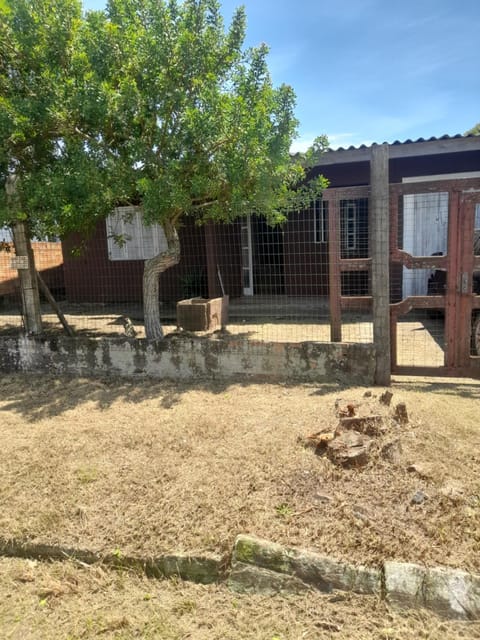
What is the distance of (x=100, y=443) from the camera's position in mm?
3525

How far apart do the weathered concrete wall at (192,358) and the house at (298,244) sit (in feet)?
7.75

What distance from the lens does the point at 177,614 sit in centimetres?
214

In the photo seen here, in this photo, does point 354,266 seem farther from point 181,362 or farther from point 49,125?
point 49,125

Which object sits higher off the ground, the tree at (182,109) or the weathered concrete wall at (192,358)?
the tree at (182,109)

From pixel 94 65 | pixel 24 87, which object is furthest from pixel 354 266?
pixel 24 87

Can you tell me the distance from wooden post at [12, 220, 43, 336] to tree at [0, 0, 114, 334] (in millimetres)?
377

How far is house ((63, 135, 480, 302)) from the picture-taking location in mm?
8281

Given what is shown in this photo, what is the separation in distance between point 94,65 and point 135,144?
91cm

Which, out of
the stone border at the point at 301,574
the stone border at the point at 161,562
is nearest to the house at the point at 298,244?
the stone border at the point at 161,562

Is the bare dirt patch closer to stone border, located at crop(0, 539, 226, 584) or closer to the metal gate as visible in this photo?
stone border, located at crop(0, 539, 226, 584)

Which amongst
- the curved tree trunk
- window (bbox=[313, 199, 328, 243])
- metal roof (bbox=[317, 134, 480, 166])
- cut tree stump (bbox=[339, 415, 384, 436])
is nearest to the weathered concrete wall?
the curved tree trunk

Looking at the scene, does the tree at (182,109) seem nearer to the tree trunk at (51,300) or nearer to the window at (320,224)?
the tree trunk at (51,300)

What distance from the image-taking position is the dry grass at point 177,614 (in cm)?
196

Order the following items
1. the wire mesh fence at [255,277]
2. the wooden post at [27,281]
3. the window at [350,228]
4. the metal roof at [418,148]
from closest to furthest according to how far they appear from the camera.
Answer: the wooden post at [27,281] < the wire mesh fence at [255,277] < the metal roof at [418,148] < the window at [350,228]
